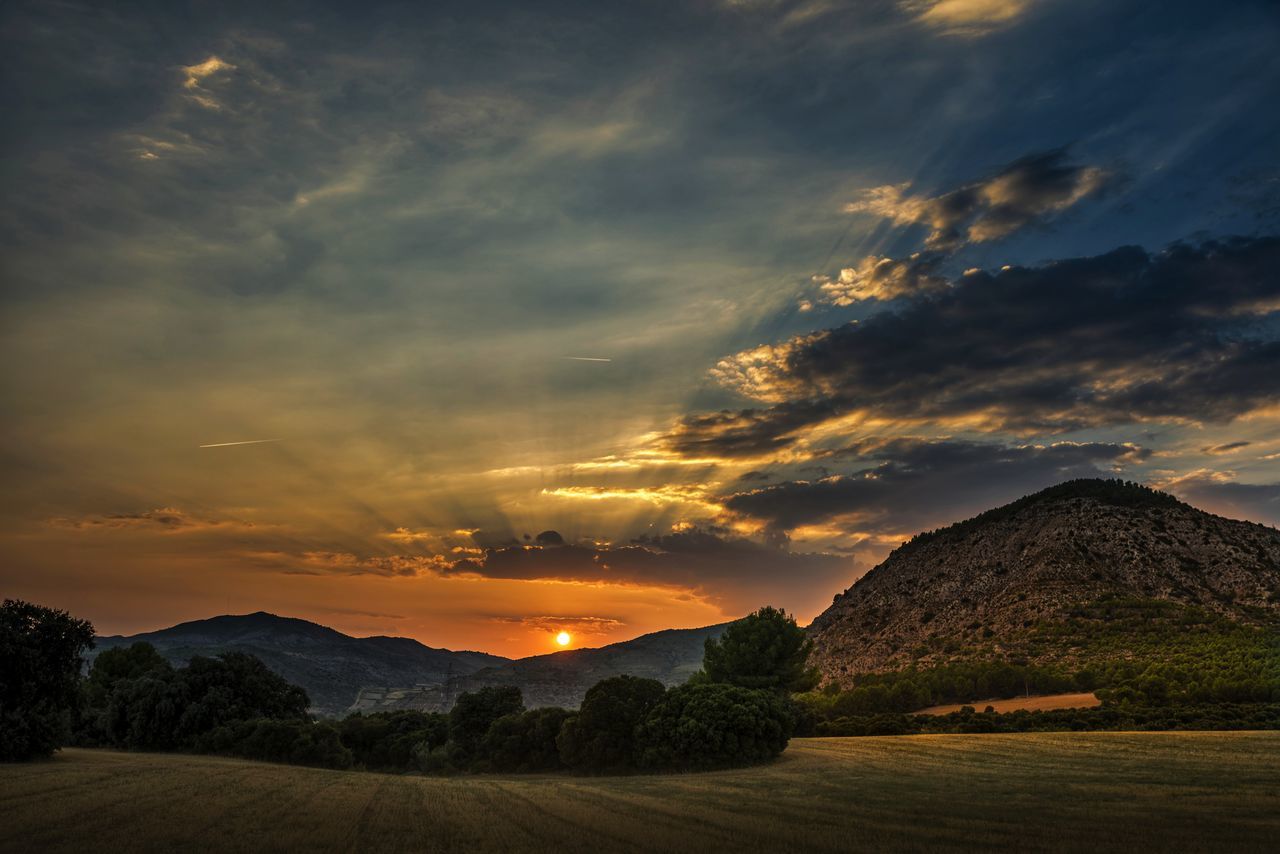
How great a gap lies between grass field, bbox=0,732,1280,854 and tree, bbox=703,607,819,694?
44645mm

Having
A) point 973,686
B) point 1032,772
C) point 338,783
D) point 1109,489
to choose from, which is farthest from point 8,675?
point 1109,489

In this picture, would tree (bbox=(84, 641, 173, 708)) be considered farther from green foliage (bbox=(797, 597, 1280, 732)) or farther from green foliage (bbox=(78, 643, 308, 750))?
green foliage (bbox=(797, 597, 1280, 732))

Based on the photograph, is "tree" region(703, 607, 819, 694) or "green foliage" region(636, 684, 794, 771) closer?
"green foliage" region(636, 684, 794, 771)

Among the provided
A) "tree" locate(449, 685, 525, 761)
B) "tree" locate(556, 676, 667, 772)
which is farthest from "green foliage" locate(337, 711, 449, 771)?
"tree" locate(556, 676, 667, 772)

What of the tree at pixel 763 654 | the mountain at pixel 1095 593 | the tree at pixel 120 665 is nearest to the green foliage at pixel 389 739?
the tree at pixel 120 665

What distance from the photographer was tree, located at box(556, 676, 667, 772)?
7300cm

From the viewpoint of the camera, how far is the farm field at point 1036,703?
10375 cm

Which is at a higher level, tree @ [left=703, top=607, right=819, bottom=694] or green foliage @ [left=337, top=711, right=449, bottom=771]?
tree @ [left=703, top=607, right=819, bottom=694]

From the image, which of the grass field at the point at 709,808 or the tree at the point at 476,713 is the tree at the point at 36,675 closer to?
the grass field at the point at 709,808

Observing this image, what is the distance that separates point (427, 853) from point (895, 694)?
11436 cm

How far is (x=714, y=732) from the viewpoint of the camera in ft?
221

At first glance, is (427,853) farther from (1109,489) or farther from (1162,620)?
(1109,489)

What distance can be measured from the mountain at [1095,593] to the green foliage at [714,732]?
81720mm

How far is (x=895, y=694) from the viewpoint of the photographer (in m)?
126
